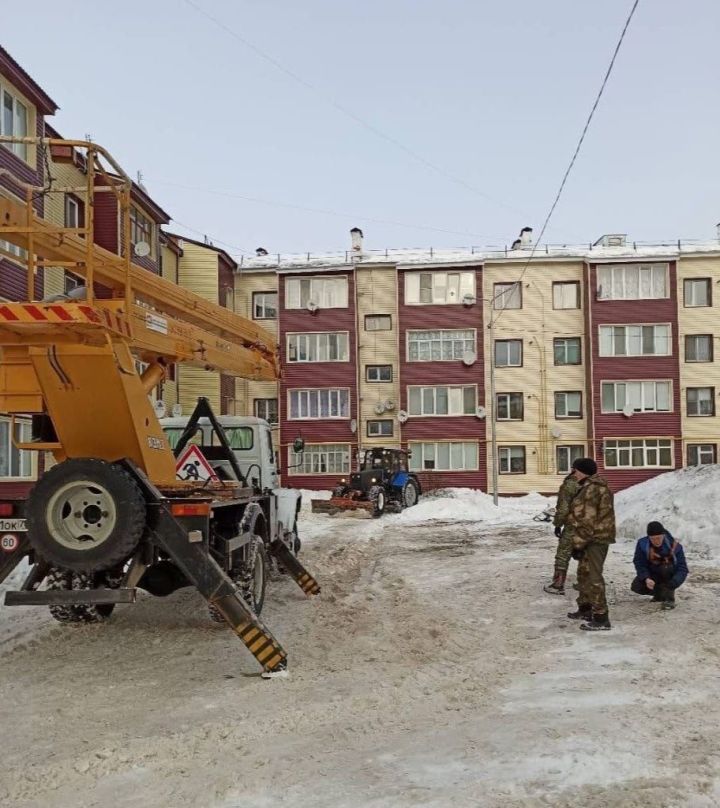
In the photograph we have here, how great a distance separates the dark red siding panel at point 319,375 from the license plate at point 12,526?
100 feet

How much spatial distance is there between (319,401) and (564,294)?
13.0 metres

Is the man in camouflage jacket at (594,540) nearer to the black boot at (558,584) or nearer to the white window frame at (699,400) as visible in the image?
the black boot at (558,584)

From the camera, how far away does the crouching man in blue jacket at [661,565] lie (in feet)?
27.5

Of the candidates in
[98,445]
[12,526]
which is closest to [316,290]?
[98,445]

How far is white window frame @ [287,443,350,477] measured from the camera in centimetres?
3731

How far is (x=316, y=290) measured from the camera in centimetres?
3828

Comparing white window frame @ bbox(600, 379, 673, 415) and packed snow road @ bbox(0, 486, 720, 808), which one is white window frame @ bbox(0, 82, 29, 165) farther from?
white window frame @ bbox(600, 379, 673, 415)

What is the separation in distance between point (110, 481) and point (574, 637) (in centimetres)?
443

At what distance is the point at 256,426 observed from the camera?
35.0 feet

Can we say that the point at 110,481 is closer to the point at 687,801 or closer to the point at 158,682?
the point at 158,682

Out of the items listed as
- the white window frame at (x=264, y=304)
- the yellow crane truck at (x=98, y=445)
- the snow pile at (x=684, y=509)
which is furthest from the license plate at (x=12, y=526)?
the white window frame at (x=264, y=304)

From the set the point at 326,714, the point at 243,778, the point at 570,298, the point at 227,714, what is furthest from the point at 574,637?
the point at 570,298

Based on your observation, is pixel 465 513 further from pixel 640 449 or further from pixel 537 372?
pixel 640 449

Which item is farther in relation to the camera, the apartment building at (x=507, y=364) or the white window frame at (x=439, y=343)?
the white window frame at (x=439, y=343)
